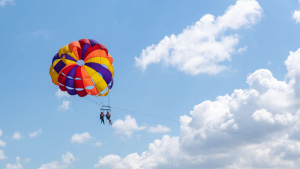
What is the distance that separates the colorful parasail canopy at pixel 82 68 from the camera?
4462 cm

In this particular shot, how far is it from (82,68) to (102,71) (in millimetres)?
2213

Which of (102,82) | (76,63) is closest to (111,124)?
(102,82)

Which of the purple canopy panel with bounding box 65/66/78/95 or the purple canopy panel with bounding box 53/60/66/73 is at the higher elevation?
the purple canopy panel with bounding box 53/60/66/73

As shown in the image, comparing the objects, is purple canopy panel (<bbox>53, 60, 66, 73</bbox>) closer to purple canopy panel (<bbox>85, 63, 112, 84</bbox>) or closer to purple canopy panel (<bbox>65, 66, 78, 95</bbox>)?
purple canopy panel (<bbox>65, 66, 78, 95</bbox>)

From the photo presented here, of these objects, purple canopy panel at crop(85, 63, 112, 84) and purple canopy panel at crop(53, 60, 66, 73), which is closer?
purple canopy panel at crop(53, 60, 66, 73)

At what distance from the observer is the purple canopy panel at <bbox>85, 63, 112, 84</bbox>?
45500 mm

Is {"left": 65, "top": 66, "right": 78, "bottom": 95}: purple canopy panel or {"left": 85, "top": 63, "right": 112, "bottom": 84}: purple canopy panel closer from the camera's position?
{"left": 65, "top": 66, "right": 78, "bottom": 95}: purple canopy panel

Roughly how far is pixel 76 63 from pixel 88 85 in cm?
275

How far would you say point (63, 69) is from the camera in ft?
145

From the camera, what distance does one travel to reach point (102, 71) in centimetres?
4581

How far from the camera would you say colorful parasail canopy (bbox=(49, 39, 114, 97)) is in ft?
146

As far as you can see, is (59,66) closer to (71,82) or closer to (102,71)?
(71,82)

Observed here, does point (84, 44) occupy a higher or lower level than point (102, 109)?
higher

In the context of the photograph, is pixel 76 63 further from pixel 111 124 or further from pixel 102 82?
pixel 111 124
